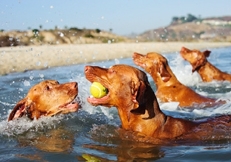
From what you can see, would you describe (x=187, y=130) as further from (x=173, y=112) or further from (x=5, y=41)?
(x=5, y=41)

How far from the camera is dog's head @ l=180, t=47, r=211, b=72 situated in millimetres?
12156

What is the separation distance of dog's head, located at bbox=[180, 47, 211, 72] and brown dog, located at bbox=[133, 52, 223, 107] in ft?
7.96

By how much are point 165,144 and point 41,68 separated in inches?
687

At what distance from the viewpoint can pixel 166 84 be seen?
9.84 metres

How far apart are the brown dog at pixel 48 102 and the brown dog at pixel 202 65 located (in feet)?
19.9

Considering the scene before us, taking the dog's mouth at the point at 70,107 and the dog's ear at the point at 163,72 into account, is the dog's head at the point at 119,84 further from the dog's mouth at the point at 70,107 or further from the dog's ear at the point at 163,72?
the dog's ear at the point at 163,72

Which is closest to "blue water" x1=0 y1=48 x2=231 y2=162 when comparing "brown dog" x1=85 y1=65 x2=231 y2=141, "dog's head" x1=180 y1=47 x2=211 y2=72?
"brown dog" x1=85 y1=65 x2=231 y2=141

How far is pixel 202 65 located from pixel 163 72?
127 inches

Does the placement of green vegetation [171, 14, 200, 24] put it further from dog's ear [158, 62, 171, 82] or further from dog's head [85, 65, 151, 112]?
dog's head [85, 65, 151, 112]

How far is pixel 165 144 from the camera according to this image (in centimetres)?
588

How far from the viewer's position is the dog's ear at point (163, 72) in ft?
31.2

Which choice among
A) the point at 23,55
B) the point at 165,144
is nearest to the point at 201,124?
the point at 165,144

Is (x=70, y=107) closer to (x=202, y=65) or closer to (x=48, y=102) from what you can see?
(x=48, y=102)

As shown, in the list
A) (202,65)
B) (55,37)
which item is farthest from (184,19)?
(202,65)
